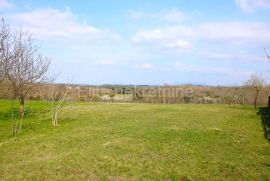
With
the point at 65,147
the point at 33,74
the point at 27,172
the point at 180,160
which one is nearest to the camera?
the point at 27,172

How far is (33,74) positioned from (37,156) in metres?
8.55

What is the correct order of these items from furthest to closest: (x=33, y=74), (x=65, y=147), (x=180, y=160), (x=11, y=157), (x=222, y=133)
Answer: (x=33, y=74)
(x=222, y=133)
(x=65, y=147)
(x=11, y=157)
(x=180, y=160)

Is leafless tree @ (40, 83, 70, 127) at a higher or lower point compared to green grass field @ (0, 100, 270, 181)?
higher

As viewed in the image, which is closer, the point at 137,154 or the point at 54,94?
the point at 137,154

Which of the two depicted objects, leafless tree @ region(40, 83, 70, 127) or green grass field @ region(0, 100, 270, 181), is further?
leafless tree @ region(40, 83, 70, 127)

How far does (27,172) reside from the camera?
11.8 meters

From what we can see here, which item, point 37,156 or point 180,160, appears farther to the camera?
point 37,156

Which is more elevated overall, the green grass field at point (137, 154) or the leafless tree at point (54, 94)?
the leafless tree at point (54, 94)

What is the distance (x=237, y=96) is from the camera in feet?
201

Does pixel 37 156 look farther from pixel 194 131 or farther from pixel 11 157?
pixel 194 131

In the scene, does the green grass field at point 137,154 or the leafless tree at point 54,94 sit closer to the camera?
the green grass field at point 137,154

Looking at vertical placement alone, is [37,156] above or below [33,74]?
below

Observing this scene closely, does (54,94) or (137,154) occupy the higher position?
(54,94)

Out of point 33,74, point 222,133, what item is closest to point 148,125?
point 222,133
